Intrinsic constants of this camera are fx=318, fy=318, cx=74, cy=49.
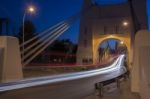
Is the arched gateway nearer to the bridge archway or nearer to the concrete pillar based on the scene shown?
the bridge archway

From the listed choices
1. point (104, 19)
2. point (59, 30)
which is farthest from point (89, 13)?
point (59, 30)

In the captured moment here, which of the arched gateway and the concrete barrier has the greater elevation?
the arched gateway

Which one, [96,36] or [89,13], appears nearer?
[96,36]

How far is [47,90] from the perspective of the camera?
14.1 metres

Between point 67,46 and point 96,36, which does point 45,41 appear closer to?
point 96,36

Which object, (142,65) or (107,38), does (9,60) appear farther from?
(107,38)

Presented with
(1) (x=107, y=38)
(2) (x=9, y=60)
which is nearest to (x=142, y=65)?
(2) (x=9, y=60)

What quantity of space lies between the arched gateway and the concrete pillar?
149 feet

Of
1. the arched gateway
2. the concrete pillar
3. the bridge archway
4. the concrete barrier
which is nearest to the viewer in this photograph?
the concrete barrier

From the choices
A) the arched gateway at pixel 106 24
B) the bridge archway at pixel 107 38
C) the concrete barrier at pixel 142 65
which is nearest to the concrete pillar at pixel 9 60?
the concrete barrier at pixel 142 65

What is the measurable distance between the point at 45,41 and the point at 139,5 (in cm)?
3603

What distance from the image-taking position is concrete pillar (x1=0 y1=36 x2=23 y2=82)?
15247 mm

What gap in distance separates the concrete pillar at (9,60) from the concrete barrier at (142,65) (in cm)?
590

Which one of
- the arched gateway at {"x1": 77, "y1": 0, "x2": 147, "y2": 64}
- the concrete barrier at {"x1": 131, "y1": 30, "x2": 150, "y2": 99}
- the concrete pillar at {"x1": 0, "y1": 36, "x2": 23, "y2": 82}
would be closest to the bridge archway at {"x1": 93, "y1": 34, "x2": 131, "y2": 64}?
the arched gateway at {"x1": 77, "y1": 0, "x2": 147, "y2": 64}
